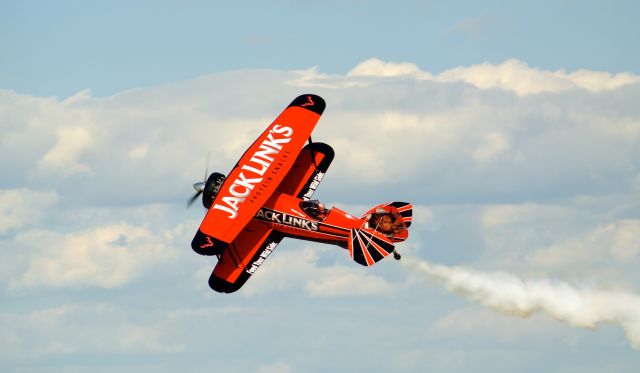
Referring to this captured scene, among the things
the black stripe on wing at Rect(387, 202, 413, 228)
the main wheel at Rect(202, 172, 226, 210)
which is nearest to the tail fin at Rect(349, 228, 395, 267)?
the black stripe on wing at Rect(387, 202, 413, 228)

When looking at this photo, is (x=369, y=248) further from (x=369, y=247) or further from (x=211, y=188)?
(x=211, y=188)

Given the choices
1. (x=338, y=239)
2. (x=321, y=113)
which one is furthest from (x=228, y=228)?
(x=321, y=113)

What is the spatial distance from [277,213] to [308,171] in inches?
172

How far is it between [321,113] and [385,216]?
30.0 ft

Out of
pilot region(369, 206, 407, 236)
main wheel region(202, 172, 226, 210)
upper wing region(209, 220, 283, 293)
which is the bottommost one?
upper wing region(209, 220, 283, 293)

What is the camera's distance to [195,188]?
60.8 meters

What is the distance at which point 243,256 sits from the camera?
5919 centimetres

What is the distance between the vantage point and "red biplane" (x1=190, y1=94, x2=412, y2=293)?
56.9m

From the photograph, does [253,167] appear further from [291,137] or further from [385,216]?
[385,216]

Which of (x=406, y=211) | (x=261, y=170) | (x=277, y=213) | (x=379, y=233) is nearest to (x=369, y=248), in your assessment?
(x=379, y=233)

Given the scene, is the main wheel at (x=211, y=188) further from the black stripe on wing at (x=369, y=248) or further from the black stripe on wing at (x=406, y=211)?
the black stripe on wing at (x=406, y=211)

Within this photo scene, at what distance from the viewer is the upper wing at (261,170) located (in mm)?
56656

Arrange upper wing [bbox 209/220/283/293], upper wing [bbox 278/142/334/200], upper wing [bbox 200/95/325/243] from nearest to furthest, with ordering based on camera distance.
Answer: upper wing [bbox 200/95/325/243], upper wing [bbox 209/220/283/293], upper wing [bbox 278/142/334/200]

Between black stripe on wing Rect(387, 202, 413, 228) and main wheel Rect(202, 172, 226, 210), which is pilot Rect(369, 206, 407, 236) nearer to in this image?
black stripe on wing Rect(387, 202, 413, 228)
